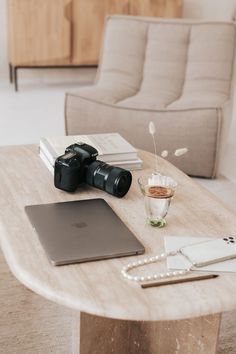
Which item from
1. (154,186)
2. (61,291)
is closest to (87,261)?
(61,291)

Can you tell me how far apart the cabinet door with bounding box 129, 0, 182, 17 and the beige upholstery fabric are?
4.29 feet

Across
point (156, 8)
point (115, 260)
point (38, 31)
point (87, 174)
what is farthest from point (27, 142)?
point (115, 260)

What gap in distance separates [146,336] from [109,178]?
429 millimetres

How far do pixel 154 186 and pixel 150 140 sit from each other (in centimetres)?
128

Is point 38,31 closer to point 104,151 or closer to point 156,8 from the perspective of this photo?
point 156,8

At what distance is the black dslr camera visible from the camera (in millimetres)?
1479

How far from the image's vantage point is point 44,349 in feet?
4.97

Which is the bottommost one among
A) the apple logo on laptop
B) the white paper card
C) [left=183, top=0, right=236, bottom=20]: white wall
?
[left=183, top=0, right=236, bottom=20]: white wall

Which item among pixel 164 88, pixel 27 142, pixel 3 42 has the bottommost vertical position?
pixel 27 142

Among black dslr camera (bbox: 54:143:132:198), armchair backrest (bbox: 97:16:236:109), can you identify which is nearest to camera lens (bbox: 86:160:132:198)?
black dslr camera (bbox: 54:143:132:198)

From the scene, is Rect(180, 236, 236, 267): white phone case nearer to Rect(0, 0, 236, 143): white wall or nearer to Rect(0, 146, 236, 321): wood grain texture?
Rect(0, 146, 236, 321): wood grain texture

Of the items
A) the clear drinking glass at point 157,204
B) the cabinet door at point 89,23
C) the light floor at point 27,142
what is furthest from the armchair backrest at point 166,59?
the clear drinking glass at point 157,204

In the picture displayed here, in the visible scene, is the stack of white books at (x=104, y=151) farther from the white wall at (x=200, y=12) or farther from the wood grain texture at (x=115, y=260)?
the white wall at (x=200, y=12)

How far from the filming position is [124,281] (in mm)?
1096
